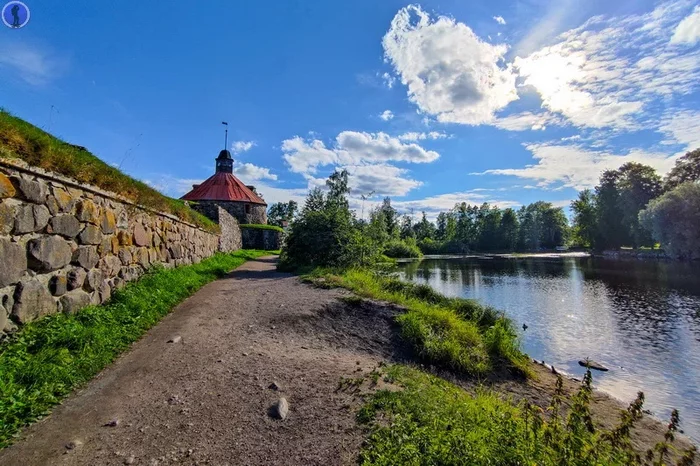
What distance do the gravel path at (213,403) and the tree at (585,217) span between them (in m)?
67.4

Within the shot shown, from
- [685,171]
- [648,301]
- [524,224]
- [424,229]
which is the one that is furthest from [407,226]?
[648,301]

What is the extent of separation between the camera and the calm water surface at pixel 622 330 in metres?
7.32

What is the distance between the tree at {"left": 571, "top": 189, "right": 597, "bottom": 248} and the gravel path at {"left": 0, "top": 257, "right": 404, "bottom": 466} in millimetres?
67377

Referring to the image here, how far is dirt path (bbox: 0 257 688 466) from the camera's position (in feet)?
8.88

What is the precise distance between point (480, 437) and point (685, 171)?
2650 inches

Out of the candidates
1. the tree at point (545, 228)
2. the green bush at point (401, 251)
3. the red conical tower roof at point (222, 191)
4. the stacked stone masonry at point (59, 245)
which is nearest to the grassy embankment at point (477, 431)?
the stacked stone masonry at point (59, 245)

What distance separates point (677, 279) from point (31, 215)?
32139mm

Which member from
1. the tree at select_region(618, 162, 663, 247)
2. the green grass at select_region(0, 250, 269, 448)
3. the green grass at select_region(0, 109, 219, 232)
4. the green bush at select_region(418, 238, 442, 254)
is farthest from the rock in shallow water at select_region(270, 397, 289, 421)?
the green bush at select_region(418, 238, 442, 254)

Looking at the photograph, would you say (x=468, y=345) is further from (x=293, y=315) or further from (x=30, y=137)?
(x=30, y=137)

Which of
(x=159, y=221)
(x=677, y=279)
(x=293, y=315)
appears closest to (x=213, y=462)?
(x=293, y=315)

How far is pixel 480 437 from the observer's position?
293 centimetres

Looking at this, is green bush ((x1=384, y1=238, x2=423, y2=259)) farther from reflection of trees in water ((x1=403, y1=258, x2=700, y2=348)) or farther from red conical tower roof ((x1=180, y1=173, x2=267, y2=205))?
reflection of trees in water ((x1=403, y1=258, x2=700, y2=348))

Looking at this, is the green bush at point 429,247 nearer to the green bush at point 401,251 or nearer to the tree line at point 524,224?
the tree line at point 524,224

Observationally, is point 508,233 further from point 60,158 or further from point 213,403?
point 213,403
